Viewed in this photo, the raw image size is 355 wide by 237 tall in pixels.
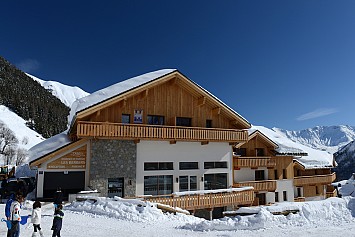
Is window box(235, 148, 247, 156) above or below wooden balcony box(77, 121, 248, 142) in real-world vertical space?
below

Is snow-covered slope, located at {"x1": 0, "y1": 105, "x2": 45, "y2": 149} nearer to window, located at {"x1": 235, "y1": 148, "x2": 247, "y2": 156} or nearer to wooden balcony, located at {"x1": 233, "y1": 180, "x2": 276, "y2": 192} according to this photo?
window, located at {"x1": 235, "y1": 148, "x2": 247, "y2": 156}

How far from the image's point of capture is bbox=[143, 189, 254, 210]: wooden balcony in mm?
17047

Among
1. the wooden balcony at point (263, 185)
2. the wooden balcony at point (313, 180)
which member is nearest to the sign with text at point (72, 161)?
the wooden balcony at point (263, 185)

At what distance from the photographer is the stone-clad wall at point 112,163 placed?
677 inches

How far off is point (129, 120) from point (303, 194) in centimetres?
2558

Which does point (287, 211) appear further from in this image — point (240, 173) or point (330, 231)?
point (240, 173)

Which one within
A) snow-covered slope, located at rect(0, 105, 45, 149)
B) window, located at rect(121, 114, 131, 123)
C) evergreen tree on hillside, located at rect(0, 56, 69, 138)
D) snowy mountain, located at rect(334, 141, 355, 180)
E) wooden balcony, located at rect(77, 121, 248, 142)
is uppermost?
evergreen tree on hillside, located at rect(0, 56, 69, 138)

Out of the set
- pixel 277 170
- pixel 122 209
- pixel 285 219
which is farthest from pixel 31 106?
pixel 285 219

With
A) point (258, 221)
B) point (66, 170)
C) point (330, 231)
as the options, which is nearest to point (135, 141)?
point (66, 170)

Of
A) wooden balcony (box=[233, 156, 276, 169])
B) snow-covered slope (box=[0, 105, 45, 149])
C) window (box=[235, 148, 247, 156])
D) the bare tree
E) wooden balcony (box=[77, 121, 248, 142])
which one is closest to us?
wooden balcony (box=[77, 121, 248, 142])

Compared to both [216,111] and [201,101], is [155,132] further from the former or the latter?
[216,111]

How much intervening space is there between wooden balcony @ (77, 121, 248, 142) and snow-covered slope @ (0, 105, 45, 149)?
76.7 metres

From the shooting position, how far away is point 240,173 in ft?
88.4

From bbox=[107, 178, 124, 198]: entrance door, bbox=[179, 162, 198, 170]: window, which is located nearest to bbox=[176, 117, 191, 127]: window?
bbox=[179, 162, 198, 170]: window
